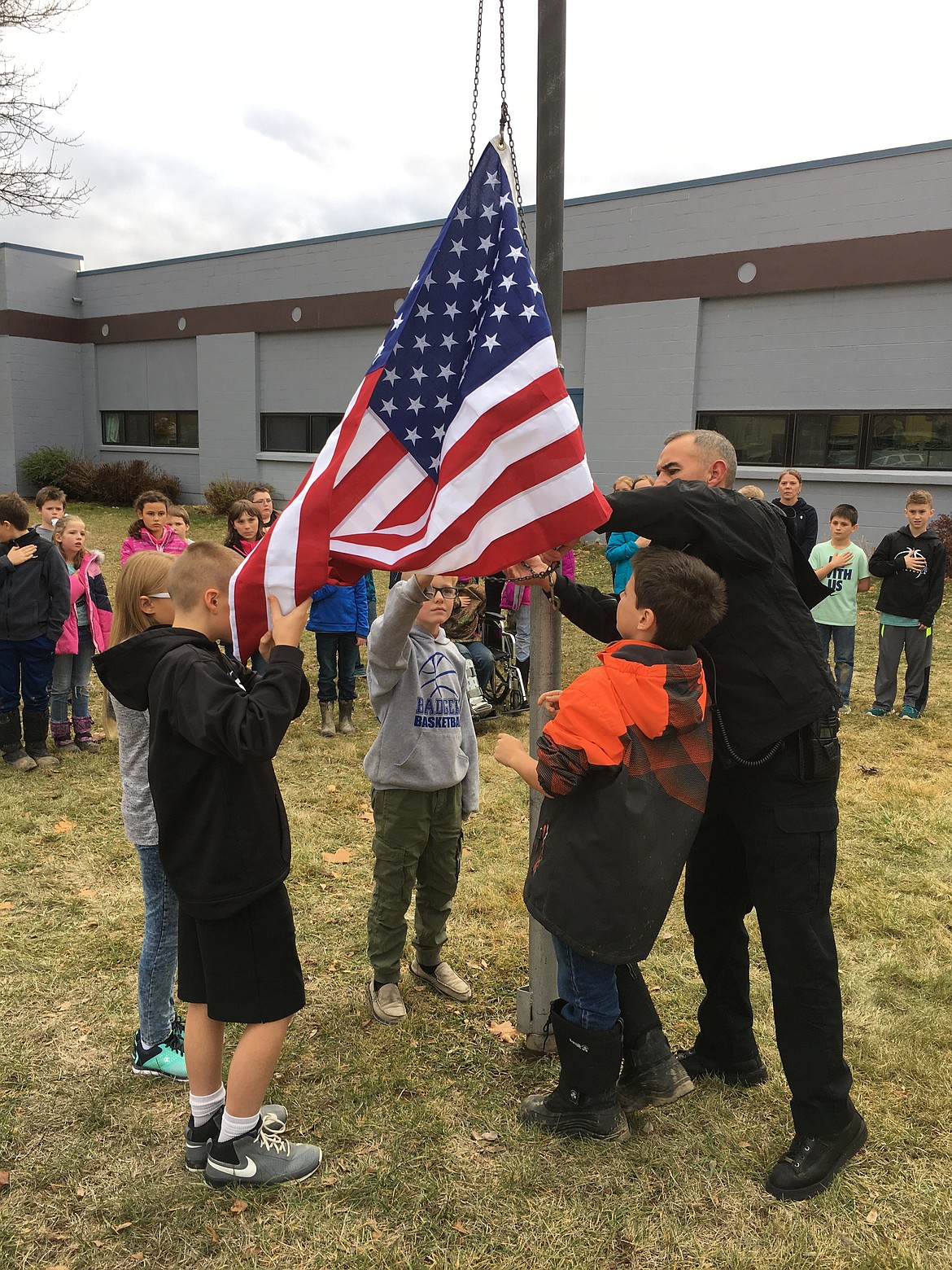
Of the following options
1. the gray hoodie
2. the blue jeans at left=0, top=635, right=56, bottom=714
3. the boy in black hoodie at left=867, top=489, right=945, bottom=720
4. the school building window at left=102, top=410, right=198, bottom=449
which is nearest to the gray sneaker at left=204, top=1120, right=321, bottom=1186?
the gray hoodie

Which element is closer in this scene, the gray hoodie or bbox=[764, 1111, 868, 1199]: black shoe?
bbox=[764, 1111, 868, 1199]: black shoe

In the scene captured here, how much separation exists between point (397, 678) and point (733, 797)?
1415 mm

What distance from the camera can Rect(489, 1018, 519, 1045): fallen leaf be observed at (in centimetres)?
365

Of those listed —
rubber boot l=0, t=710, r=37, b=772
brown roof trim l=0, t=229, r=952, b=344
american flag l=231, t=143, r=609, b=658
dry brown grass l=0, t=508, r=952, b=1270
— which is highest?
brown roof trim l=0, t=229, r=952, b=344

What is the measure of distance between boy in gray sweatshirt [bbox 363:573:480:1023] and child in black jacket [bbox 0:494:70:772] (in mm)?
4072

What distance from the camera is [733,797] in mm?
2914

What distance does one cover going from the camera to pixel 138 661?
8.94 ft

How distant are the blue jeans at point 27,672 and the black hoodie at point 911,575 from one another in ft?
23.8

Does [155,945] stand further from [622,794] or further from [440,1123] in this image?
[622,794]

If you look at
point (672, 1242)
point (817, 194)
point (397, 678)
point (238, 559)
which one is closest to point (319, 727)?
point (397, 678)

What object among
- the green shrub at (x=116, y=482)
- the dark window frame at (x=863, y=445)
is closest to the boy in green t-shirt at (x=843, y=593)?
the dark window frame at (x=863, y=445)

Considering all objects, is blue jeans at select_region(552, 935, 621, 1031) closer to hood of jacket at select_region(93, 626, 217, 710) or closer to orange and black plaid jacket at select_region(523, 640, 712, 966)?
orange and black plaid jacket at select_region(523, 640, 712, 966)

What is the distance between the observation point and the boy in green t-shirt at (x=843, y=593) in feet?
28.6

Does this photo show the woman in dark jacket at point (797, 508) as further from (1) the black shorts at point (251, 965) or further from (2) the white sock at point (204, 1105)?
(2) the white sock at point (204, 1105)
